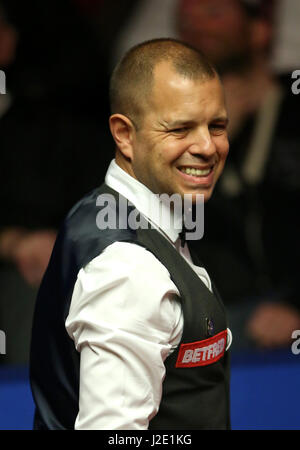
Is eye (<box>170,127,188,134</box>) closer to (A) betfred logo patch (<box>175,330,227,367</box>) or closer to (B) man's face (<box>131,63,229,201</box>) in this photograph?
(B) man's face (<box>131,63,229,201</box>)

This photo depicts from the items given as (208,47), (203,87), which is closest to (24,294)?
(208,47)

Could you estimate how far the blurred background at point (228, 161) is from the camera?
300 cm

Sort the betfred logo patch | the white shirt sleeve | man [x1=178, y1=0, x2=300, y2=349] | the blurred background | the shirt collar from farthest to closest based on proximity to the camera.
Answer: man [x1=178, y1=0, x2=300, y2=349] < the blurred background < the shirt collar < the betfred logo patch < the white shirt sleeve

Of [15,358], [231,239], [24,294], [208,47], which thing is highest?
[208,47]

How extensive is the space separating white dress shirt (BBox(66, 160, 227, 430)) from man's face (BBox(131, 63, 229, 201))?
0.20m

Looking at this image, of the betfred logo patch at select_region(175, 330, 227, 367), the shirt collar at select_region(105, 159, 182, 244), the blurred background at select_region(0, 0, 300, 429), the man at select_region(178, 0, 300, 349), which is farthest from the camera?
the man at select_region(178, 0, 300, 349)

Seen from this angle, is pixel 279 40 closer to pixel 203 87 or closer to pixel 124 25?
pixel 124 25

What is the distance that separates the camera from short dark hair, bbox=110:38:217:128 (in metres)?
1.37

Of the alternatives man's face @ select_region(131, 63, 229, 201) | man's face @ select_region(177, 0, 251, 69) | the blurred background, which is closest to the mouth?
man's face @ select_region(131, 63, 229, 201)

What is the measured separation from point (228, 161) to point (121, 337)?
6.68 feet

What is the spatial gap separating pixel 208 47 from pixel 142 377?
218 centimetres

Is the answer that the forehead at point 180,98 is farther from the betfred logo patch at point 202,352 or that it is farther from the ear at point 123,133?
the betfred logo patch at point 202,352

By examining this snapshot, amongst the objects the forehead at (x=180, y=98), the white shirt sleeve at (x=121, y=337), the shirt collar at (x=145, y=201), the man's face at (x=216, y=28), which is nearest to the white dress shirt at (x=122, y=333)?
the white shirt sleeve at (x=121, y=337)

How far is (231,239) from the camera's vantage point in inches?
123
